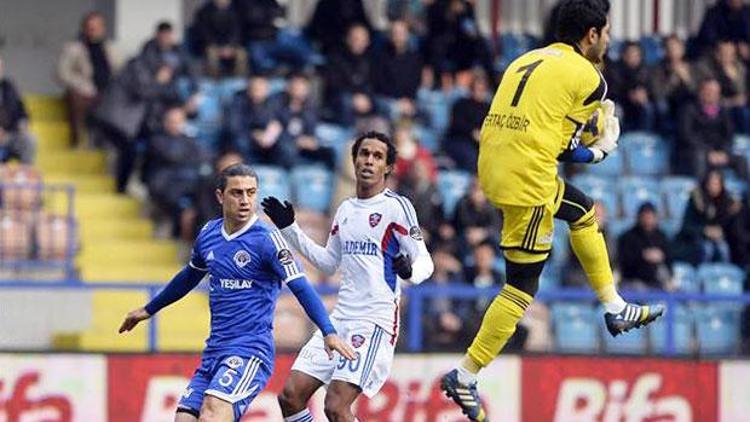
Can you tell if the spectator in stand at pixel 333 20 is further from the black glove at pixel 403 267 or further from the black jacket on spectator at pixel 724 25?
the black glove at pixel 403 267

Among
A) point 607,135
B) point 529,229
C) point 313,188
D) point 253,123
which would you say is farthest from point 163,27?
point 529,229

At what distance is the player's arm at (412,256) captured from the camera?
42.2 feet

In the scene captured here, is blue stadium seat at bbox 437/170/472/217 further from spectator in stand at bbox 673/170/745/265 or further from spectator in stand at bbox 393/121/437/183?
spectator in stand at bbox 673/170/745/265

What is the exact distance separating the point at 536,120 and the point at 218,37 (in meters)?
9.58

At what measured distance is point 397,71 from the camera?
71.2ft

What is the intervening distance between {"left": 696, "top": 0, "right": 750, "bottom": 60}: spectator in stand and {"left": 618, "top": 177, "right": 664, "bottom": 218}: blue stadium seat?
8.19ft

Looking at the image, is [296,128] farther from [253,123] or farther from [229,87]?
[229,87]

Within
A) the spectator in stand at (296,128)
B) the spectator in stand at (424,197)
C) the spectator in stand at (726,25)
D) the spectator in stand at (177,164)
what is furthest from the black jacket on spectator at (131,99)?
the spectator in stand at (726,25)

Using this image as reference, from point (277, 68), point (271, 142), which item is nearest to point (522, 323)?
point (271, 142)

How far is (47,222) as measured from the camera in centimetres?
1923

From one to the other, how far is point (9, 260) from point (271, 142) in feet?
9.00

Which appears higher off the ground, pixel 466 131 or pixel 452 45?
pixel 452 45

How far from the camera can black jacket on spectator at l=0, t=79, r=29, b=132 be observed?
66.4 feet

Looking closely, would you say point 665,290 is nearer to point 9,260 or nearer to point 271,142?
point 271,142
